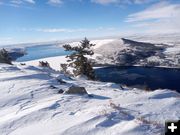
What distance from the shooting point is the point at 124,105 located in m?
10.4

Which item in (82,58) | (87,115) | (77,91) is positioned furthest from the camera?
(82,58)

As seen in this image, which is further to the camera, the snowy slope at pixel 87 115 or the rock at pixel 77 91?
the rock at pixel 77 91

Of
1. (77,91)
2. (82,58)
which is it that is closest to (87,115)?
(77,91)

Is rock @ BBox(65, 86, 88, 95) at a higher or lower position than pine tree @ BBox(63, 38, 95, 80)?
higher

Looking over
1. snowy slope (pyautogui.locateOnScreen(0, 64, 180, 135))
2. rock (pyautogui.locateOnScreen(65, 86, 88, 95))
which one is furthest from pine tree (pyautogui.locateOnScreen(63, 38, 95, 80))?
snowy slope (pyautogui.locateOnScreen(0, 64, 180, 135))

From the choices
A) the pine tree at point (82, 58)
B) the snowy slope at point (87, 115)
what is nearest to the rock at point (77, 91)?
the snowy slope at point (87, 115)

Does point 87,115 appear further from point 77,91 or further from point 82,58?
point 82,58

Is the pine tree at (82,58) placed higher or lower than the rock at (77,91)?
lower

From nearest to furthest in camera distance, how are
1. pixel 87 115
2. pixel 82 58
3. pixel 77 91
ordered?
pixel 87 115 < pixel 77 91 < pixel 82 58

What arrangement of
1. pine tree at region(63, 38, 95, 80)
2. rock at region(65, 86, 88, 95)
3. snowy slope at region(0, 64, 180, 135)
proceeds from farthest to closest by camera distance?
pine tree at region(63, 38, 95, 80) → rock at region(65, 86, 88, 95) → snowy slope at region(0, 64, 180, 135)

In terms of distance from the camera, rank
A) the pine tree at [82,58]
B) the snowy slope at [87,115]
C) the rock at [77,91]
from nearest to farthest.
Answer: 1. the snowy slope at [87,115]
2. the rock at [77,91]
3. the pine tree at [82,58]

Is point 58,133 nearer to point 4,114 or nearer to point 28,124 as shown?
point 28,124

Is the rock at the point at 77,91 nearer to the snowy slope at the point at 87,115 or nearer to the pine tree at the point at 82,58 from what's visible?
the snowy slope at the point at 87,115

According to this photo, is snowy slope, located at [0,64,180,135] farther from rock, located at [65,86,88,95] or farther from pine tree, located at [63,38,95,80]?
pine tree, located at [63,38,95,80]
